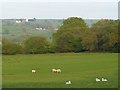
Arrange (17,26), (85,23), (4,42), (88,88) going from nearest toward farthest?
(88,88) → (4,42) → (85,23) → (17,26)

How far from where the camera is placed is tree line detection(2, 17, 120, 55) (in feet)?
217

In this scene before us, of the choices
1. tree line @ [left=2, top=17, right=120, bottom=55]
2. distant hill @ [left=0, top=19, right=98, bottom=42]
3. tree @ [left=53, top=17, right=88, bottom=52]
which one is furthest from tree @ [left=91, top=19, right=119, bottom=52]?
distant hill @ [left=0, top=19, right=98, bottom=42]

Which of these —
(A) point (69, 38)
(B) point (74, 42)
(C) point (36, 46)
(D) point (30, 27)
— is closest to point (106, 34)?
(B) point (74, 42)

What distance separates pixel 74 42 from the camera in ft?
224

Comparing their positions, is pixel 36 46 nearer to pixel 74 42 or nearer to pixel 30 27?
pixel 74 42

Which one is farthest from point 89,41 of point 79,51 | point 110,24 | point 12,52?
point 12,52

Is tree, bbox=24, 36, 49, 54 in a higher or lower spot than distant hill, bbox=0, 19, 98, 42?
lower

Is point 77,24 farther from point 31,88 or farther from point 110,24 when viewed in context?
point 31,88

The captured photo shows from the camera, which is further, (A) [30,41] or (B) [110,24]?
(B) [110,24]

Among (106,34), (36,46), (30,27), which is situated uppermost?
(106,34)

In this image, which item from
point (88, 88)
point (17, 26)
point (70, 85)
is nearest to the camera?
point (88, 88)

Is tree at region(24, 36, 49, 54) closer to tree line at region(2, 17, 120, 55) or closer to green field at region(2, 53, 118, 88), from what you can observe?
tree line at region(2, 17, 120, 55)

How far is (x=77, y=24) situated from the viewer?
77.1 m

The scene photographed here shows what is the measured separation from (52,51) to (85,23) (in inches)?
506
